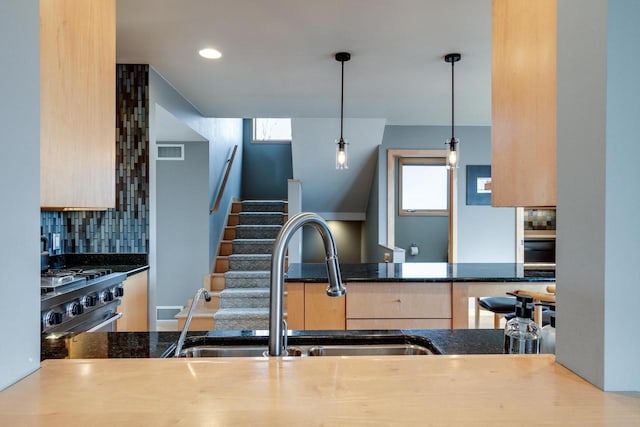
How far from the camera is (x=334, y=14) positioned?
2418mm

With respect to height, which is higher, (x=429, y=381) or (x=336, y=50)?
(x=336, y=50)

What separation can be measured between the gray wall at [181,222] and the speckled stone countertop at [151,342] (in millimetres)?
3595

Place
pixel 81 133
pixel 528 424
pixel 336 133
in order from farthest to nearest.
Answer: pixel 336 133 < pixel 81 133 < pixel 528 424

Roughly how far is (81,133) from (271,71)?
2165mm

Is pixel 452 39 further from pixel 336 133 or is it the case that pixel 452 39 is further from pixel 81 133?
pixel 336 133

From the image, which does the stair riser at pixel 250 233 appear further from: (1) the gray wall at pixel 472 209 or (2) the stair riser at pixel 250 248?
(1) the gray wall at pixel 472 209

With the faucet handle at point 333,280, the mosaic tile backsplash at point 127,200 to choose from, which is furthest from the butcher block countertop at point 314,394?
the mosaic tile backsplash at point 127,200

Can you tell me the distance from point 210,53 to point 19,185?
2.57 metres

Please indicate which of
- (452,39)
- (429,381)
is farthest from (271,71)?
(429,381)

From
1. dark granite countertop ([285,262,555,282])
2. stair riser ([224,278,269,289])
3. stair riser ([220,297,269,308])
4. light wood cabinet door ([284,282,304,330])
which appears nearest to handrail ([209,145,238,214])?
stair riser ([224,278,269,289])

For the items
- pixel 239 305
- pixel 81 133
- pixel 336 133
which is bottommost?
pixel 239 305

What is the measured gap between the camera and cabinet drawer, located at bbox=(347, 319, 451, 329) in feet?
8.97

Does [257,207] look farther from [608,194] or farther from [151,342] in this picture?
[608,194]

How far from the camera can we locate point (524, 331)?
1151mm
